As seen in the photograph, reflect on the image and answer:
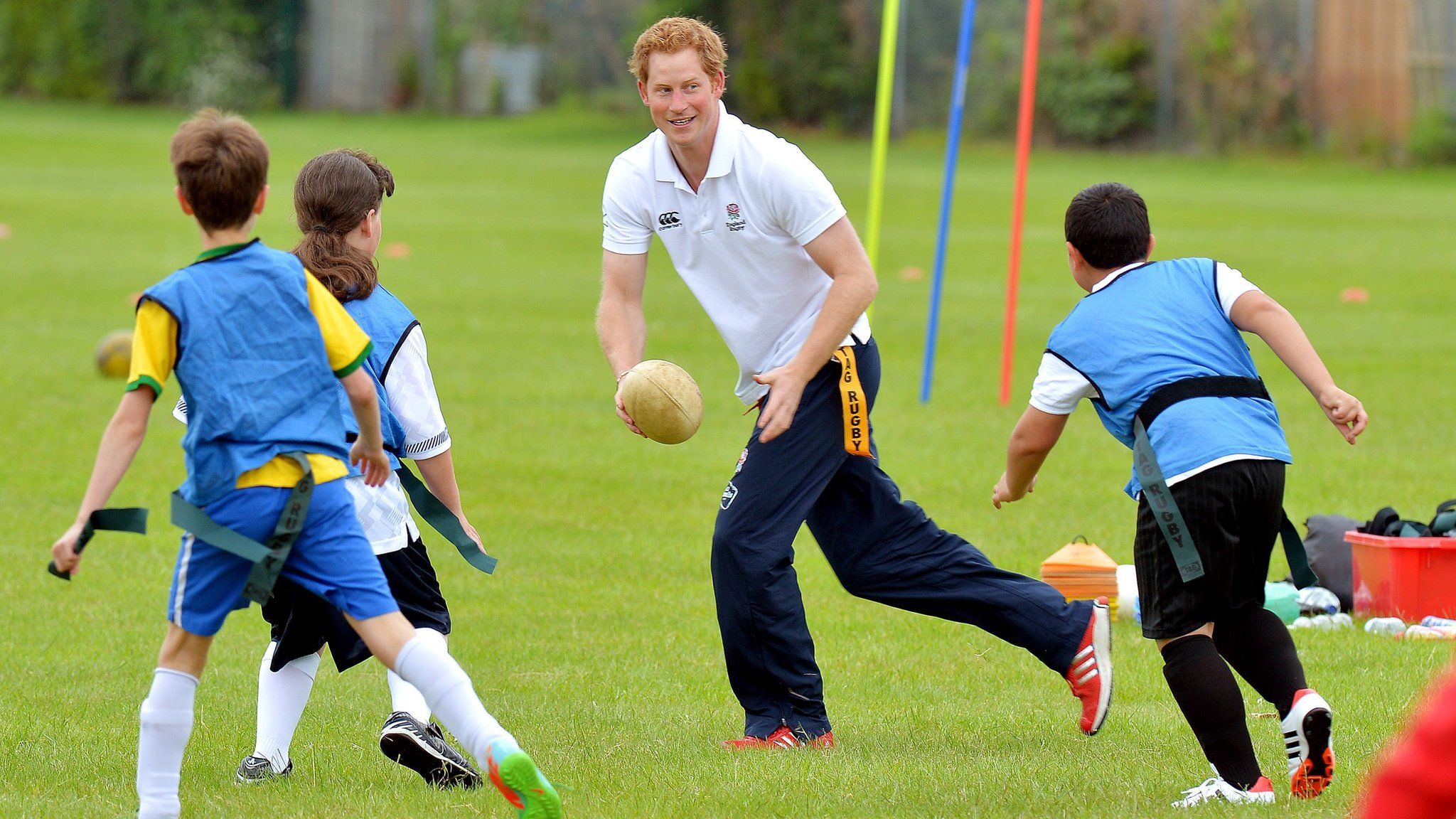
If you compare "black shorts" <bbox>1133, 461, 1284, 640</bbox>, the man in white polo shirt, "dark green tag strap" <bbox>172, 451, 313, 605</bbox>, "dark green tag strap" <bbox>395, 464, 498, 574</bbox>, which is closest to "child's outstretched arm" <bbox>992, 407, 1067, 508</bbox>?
"black shorts" <bbox>1133, 461, 1284, 640</bbox>

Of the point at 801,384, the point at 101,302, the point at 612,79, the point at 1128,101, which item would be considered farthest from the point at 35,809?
the point at 612,79

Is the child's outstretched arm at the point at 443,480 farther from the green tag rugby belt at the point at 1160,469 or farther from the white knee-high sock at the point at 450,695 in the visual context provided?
the green tag rugby belt at the point at 1160,469

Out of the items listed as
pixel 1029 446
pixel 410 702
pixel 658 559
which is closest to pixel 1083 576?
pixel 658 559

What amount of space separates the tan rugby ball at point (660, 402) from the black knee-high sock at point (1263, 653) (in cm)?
166

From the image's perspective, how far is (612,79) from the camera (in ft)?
162

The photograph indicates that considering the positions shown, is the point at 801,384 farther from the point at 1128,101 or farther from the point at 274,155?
the point at 1128,101

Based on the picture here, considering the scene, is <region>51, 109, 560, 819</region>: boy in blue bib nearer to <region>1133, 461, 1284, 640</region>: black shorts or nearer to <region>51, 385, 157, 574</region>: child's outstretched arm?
<region>51, 385, 157, 574</region>: child's outstretched arm

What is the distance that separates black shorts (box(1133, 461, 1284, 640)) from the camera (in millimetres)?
4570

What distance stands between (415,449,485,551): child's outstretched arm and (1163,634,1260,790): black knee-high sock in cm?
203

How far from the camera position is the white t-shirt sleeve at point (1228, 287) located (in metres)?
4.75

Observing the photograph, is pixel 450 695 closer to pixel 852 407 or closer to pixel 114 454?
pixel 114 454

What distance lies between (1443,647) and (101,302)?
51.6 feet

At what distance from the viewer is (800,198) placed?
5.15 meters

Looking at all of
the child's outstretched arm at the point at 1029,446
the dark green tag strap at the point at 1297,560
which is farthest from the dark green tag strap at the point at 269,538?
the dark green tag strap at the point at 1297,560
